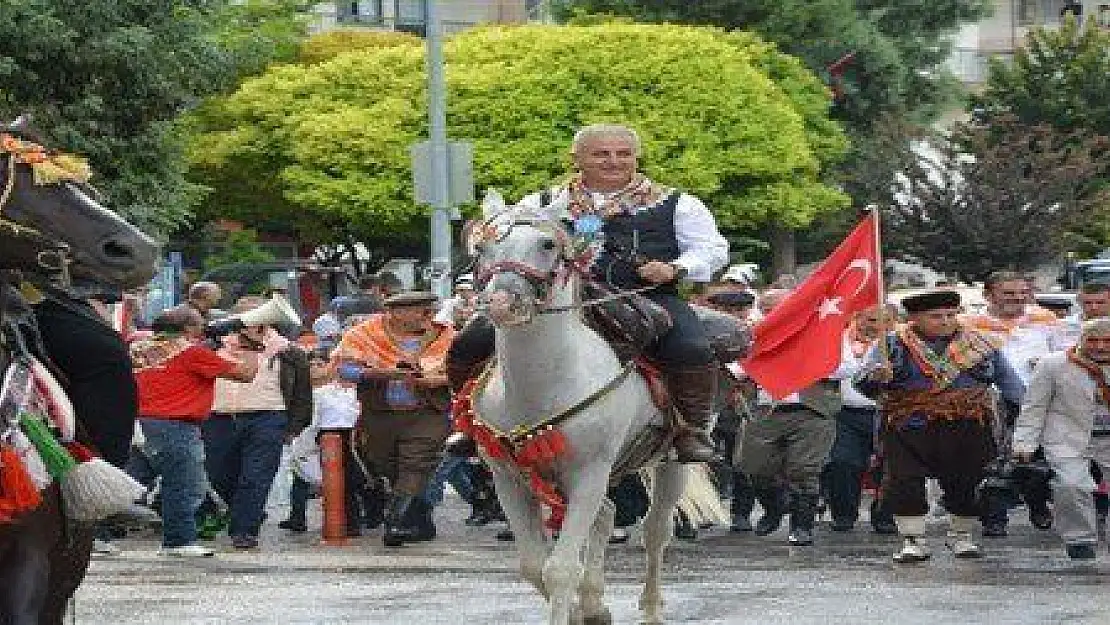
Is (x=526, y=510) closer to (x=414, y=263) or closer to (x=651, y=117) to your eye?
(x=414, y=263)

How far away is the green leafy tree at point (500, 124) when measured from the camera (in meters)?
48.0

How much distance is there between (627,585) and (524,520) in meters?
4.17

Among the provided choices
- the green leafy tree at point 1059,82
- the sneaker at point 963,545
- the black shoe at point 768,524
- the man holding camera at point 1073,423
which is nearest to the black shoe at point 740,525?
the black shoe at point 768,524

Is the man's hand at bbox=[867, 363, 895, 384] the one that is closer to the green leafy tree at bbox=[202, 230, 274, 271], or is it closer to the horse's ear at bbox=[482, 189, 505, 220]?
the horse's ear at bbox=[482, 189, 505, 220]

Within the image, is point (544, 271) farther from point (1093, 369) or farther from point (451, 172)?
point (451, 172)

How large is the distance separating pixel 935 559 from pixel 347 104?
3198cm

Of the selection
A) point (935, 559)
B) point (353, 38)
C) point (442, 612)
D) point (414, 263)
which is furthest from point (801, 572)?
point (353, 38)

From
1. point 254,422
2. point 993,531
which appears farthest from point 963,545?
point 254,422

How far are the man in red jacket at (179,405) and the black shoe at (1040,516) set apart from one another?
580 cm

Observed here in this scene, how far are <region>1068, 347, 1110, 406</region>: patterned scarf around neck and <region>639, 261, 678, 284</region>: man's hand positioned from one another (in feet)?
19.3

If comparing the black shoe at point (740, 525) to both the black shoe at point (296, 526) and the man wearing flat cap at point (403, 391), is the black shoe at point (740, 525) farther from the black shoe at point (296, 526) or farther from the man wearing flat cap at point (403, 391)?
the black shoe at point (296, 526)

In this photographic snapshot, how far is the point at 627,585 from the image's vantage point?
16.6 meters

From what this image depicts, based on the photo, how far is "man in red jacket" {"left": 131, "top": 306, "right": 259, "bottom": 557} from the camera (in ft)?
61.4

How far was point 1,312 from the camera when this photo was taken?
882cm
